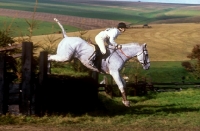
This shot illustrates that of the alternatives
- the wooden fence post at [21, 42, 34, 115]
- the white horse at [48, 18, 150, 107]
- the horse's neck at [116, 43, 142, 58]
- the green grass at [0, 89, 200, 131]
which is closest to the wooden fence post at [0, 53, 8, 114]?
the green grass at [0, 89, 200, 131]

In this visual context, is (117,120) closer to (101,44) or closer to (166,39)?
(101,44)

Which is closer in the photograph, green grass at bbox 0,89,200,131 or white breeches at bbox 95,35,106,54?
green grass at bbox 0,89,200,131

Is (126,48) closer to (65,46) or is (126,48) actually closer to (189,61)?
(65,46)

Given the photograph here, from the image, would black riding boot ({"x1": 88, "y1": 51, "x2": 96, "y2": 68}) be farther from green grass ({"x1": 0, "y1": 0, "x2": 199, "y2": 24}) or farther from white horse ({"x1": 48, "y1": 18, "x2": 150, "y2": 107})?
green grass ({"x1": 0, "y1": 0, "x2": 199, "y2": 24})

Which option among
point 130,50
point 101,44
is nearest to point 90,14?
point 130,50

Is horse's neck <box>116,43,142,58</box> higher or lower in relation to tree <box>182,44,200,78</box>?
higher

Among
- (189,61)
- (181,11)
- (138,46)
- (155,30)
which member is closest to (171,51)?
(189,61)

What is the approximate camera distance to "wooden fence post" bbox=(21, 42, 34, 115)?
12.2m

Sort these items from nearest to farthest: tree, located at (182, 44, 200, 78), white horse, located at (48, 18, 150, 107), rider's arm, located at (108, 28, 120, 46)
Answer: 1. rider's arm, located at (108, 28, 120, 46)
2. white horse, located at (48, 18, 150, 107)
3. tree, located at (182, 44, 200, 78)

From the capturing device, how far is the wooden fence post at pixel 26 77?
12.2m

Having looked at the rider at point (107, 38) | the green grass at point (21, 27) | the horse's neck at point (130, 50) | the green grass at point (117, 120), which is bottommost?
the green grass at point (117, 120)

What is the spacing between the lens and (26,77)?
1222 cm

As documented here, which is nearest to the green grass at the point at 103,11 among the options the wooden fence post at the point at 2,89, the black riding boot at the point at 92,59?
the black riding boot at the point at 92,59

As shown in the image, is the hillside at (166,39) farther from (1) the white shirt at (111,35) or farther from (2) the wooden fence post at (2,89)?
(2) the wooden fence post at (2,89)
